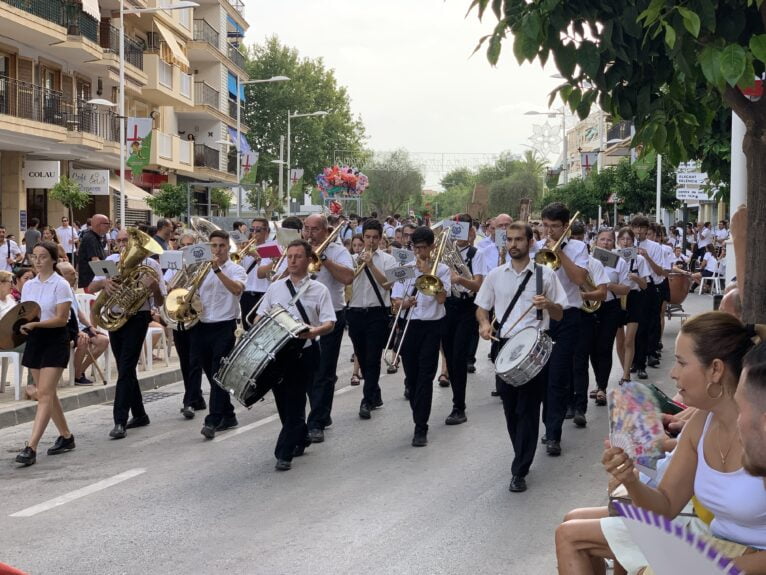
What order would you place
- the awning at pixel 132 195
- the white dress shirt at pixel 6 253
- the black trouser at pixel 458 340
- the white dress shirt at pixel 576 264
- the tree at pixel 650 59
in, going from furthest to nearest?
the awning at pixel 132 195 < the white dress shirt at pixel 6 253 < the black trouser at pixel 458 340 < the white dress shirt at pixel 576 264 < the tree at pixel 650 59

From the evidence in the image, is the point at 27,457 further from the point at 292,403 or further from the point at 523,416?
the point at 523,416

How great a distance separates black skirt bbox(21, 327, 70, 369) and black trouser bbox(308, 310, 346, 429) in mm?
2114

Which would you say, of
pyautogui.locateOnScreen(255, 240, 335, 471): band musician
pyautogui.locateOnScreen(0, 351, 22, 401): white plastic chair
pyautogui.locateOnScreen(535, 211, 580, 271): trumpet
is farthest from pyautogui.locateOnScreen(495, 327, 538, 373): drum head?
pyautogui.locateOnScreen(0, 351, 22, 401): white plastic chair

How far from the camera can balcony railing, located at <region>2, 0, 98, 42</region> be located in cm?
2919

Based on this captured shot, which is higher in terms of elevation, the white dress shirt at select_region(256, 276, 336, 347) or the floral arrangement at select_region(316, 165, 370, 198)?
the floral arrangement at select_region(316, 165, 370, 198)

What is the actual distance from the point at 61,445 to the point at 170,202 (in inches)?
984

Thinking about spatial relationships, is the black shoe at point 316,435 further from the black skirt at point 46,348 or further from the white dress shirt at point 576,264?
the white dress shirt at point 576,264

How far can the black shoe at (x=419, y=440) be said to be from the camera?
9234 millimetres

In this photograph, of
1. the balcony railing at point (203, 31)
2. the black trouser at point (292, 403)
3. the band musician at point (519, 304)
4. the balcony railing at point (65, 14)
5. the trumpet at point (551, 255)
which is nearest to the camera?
the band musician at point (519, 304)

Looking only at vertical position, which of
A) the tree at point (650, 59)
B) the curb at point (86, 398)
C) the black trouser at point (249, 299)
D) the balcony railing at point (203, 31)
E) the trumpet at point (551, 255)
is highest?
the balcony railing at point (203, 31)

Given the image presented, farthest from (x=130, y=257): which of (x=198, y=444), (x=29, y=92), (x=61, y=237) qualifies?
(x=29, y=92)

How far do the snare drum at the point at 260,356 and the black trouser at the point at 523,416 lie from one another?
5.25 feet

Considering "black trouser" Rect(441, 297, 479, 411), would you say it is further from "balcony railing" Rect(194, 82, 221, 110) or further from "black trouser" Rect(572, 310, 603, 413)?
"balcony railing" Rect(194, 82, 221, 110)

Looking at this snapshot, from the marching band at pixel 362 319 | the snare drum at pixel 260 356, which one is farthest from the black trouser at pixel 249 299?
the snare drum at pixel 260 356
